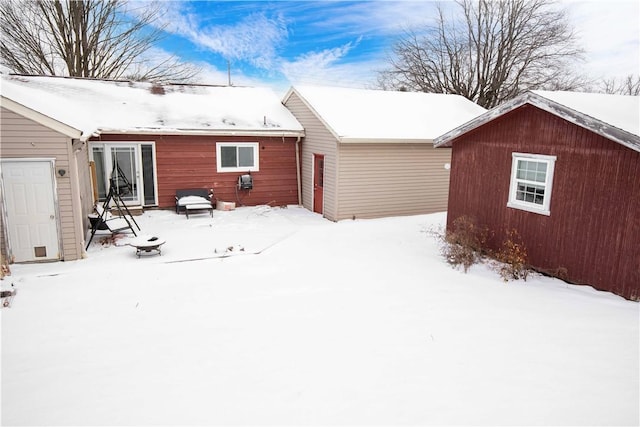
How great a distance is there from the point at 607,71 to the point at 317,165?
25798mm

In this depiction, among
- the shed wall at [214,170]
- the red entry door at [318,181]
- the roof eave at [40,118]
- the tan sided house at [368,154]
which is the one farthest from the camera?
the red entry door at [318,181]

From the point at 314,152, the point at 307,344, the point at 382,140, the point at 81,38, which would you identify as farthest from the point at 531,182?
the point at 81,38

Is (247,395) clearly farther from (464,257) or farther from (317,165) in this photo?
(317,165)

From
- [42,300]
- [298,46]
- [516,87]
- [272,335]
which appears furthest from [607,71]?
[42,300]

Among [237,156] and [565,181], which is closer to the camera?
[565,181]

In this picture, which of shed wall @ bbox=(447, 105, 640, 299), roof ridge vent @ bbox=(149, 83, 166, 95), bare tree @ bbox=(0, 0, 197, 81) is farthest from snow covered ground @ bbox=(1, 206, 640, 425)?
bare tree @ bbox=(0, 0, 197, 81)

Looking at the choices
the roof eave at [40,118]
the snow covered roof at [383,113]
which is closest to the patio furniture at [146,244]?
the roof eave at [40,118]

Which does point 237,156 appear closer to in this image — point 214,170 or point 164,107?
point 214,170

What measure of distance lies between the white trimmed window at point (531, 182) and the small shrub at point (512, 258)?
0.65 m

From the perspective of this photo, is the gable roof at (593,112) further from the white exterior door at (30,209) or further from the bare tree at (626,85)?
the bare tree at (626,85)

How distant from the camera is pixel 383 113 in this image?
46.2 feet

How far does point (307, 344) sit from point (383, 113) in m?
10.4

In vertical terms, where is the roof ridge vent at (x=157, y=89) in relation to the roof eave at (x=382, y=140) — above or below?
above

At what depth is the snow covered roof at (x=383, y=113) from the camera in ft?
41.1
